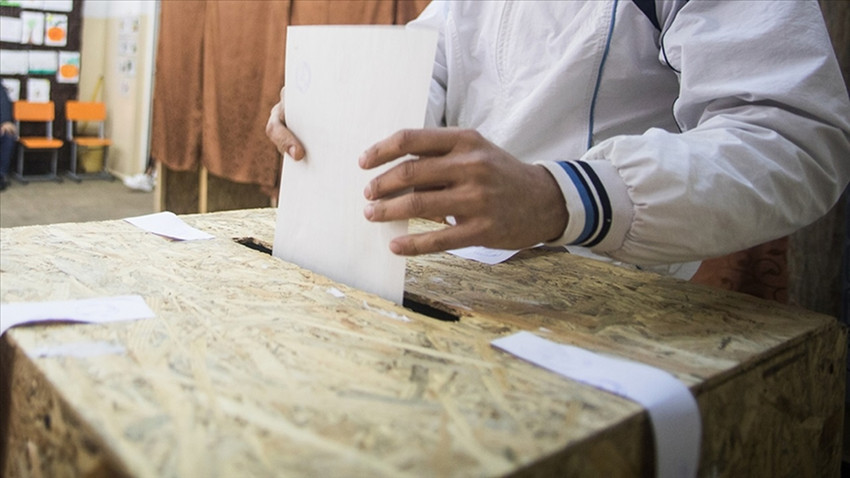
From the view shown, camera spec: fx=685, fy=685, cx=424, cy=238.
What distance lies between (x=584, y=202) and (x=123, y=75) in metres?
4.77

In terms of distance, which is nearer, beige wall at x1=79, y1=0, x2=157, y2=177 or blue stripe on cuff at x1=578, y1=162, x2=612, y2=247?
blue stripe on cuff at x1=578, y1=162, x2=612, y2=247

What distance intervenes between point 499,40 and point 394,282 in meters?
0.60

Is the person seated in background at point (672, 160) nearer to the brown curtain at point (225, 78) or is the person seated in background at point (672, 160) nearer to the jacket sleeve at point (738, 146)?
the jacket sleeve at point (738, 146)

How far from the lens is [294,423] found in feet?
1.39

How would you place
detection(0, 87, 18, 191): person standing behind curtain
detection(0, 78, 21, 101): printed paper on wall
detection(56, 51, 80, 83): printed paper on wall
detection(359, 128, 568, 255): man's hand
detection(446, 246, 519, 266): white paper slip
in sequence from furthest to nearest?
detection(56, 51, 80, 83): printed paper on wall
detection(0, 78, 21, 101): printed paper on wall
detection(0, 87, 18, 191): person standing behind curtain
detection(446, 246, 519, 266): white paper slip
detection(359, 128, 568, 255): man's hand

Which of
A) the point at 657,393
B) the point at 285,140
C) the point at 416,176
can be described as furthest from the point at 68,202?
the point at 657,393

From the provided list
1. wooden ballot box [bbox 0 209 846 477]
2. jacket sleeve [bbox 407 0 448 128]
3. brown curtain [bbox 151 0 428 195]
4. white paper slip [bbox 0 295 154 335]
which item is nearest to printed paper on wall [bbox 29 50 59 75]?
brown curtain [bbox 151 0 428 195]

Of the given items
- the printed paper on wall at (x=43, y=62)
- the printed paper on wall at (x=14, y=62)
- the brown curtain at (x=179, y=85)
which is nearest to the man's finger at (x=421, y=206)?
the brown curtain at (x=179, y=85)

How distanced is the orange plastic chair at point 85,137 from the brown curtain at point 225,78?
5.62 ft

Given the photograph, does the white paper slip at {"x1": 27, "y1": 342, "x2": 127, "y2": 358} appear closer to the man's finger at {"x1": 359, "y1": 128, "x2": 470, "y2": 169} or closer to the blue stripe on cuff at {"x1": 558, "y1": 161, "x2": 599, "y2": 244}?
the man's finger at {"x1": 359, "y1": 128, "x2": 470, "y2": 169}

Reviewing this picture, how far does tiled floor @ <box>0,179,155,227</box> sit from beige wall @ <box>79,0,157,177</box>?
482 mm

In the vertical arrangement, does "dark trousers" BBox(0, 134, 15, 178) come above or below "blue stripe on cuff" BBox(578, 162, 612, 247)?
below

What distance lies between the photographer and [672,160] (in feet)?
2.29

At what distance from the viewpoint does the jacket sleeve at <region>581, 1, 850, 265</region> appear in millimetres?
705
